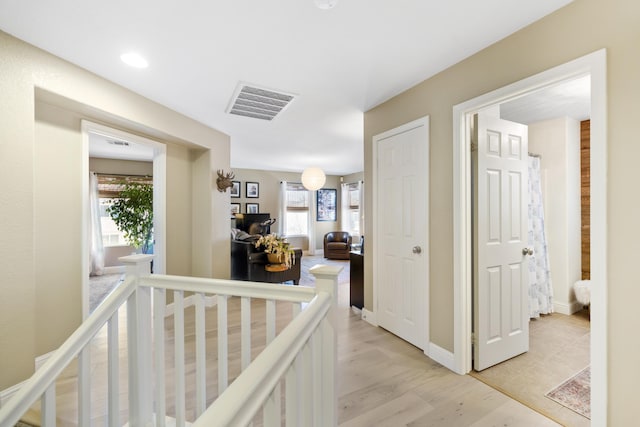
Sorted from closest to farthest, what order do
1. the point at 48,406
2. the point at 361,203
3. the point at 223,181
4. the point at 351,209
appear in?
the point at 48,406, the point at 223,181, the point at 361,203, the point at 351,209

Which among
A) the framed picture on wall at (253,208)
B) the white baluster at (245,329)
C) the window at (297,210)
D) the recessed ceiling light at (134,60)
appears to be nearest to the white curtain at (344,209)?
the window at (297,210)

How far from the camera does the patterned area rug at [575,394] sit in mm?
1797

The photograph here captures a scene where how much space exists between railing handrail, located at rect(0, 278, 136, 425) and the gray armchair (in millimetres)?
5937

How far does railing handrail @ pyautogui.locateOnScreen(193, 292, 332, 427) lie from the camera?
1.89 ft

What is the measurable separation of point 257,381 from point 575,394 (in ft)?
7.85

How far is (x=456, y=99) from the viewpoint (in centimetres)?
217

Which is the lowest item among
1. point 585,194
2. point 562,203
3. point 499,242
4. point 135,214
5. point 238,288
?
point 238,288

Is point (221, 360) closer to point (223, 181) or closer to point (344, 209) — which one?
point (223, 181)

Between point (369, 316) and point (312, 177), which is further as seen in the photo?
point (312, 177)

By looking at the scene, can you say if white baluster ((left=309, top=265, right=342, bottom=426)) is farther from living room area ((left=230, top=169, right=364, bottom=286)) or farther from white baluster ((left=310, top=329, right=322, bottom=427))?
living room area ((left=230, top=169, right=364, bottom=286))

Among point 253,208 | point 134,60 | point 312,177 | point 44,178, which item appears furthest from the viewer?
point 253,208

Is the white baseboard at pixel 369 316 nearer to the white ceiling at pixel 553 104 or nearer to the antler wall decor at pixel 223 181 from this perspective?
the antler wall decor at pixel 223 181

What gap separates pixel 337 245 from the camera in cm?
735

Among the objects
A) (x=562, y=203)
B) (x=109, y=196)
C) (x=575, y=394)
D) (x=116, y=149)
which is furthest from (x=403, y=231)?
(x=109, y=196)
